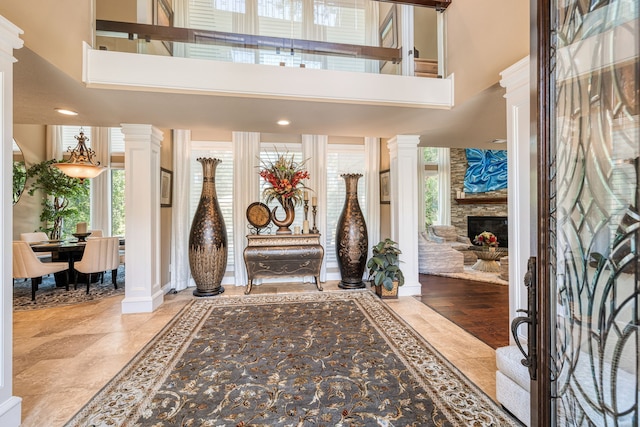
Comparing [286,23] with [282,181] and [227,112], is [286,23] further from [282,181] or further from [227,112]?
[282,181]

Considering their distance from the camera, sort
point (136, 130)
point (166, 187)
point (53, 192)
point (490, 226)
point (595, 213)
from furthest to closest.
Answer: point (490, 226)
point (53, 192)
point (166, 187)
point (136, 130)
point (595, 213)

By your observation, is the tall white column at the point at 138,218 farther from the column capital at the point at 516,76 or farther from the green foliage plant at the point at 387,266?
the column capital at the point at 516,76

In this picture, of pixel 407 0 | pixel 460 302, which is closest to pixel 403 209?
pixel 460 302

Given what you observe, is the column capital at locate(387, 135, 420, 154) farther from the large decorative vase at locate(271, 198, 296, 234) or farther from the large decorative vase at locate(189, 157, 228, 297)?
the large decorative vase at locate(189, 157, 228, 297)

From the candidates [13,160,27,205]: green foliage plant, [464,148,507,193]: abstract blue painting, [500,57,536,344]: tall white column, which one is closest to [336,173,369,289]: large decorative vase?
[500,57,536,344]: tall white column

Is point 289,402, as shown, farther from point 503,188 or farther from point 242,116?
Answer: point 503,188

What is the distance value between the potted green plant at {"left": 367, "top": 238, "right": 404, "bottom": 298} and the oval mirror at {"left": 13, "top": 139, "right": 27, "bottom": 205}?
638cm

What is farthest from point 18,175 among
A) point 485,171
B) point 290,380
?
point 485,171

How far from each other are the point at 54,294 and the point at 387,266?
16.4ft

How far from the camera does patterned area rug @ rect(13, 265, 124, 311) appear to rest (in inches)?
148

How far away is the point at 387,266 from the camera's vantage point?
3891 millimetres

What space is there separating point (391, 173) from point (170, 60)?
312 cm

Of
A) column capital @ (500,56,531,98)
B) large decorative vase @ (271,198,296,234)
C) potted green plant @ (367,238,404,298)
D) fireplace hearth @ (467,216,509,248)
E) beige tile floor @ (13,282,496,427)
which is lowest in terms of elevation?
beige tile floor @ (13,282,496,427)

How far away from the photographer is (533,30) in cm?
107
